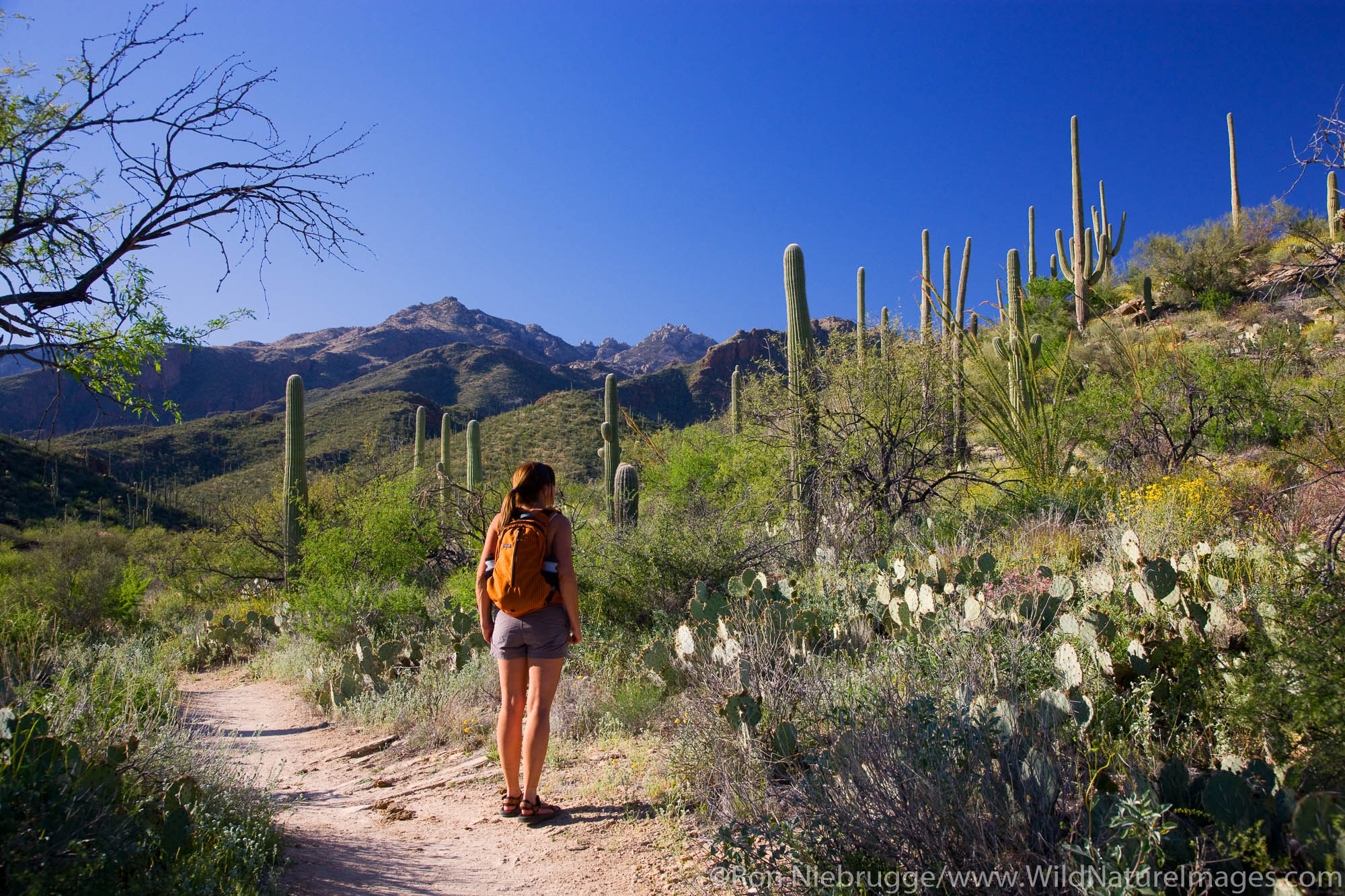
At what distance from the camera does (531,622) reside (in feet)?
11.5

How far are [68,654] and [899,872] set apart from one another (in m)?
7.40

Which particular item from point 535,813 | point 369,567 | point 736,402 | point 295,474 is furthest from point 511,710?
point 736,402

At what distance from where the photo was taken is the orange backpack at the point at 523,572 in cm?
348

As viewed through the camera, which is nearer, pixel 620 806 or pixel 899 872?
pixel 899 872

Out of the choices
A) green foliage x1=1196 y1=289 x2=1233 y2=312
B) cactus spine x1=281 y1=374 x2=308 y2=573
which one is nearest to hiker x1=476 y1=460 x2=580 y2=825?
cactus spine x1=281 y1=374 x2=308 y2=573

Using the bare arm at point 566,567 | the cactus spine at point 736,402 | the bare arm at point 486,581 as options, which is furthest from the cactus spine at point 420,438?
the bare arm at point 566,567

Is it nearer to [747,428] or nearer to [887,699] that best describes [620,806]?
[887,699]

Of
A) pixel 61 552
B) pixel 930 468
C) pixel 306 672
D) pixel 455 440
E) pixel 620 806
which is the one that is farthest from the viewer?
pixel 455 440

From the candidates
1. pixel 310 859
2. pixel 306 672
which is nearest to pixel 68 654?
pixel 306 672

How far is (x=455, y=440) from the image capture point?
37719mm

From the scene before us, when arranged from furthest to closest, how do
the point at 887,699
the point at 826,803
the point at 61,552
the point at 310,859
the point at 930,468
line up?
1. the point at 61,552
2. the point at 930,468
3. the point at 310,859
4. the point at 887,699
5. the point at 826,803

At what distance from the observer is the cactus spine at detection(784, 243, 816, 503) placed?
8.10 meters

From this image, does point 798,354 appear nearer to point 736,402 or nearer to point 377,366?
point 736,402

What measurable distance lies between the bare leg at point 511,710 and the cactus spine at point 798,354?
4.79 meters
